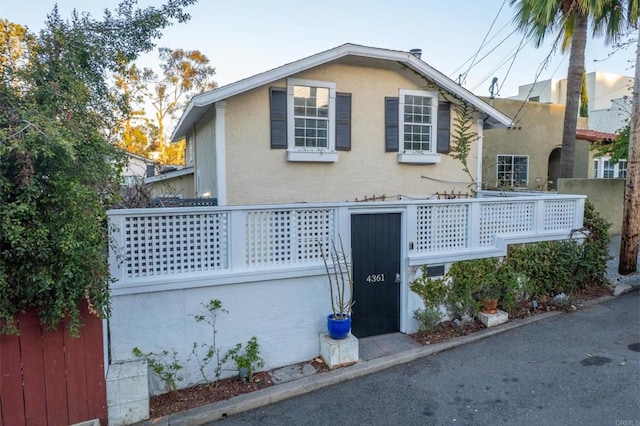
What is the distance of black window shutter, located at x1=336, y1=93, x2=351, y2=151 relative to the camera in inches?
346

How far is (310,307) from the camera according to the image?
5.38 metres

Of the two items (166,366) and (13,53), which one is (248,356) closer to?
(166,366)

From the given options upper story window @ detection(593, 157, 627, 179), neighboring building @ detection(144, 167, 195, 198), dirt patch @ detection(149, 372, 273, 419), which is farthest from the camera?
upper story window @ detection(593, 157, 627, 179)

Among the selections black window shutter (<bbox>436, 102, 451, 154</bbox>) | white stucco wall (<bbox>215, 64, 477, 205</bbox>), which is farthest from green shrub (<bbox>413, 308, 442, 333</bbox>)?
black window shutter (<bbox>436, 102, 451, 154</bbox>)

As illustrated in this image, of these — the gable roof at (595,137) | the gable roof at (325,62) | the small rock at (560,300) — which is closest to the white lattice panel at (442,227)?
the small rock at (560,300)

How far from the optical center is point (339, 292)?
5.39m

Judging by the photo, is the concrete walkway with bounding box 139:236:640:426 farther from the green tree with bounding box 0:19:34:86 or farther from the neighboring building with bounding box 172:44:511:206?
the neighboring building with bounding box 172:44:511:206

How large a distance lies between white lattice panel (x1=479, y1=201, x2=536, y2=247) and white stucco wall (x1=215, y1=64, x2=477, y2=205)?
2.79 metres

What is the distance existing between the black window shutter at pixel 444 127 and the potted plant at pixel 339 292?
5.48m

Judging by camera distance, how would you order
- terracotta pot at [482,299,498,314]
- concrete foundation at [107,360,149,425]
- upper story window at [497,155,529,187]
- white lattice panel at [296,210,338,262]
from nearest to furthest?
1. concrete foundation at [107,360,149,425]
2. white lattice panel at [296,210,338,262]
3. terracotta pot at [482,299,498,314]
4. upper story window at [497,155,529,187]

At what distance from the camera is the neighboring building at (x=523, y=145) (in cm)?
1505

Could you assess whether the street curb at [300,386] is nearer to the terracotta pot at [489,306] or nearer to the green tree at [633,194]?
the terracotta pot at [489,306]

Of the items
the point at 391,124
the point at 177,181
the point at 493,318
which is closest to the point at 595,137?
the point at 391,124

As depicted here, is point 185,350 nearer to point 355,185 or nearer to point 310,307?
point 310,307
